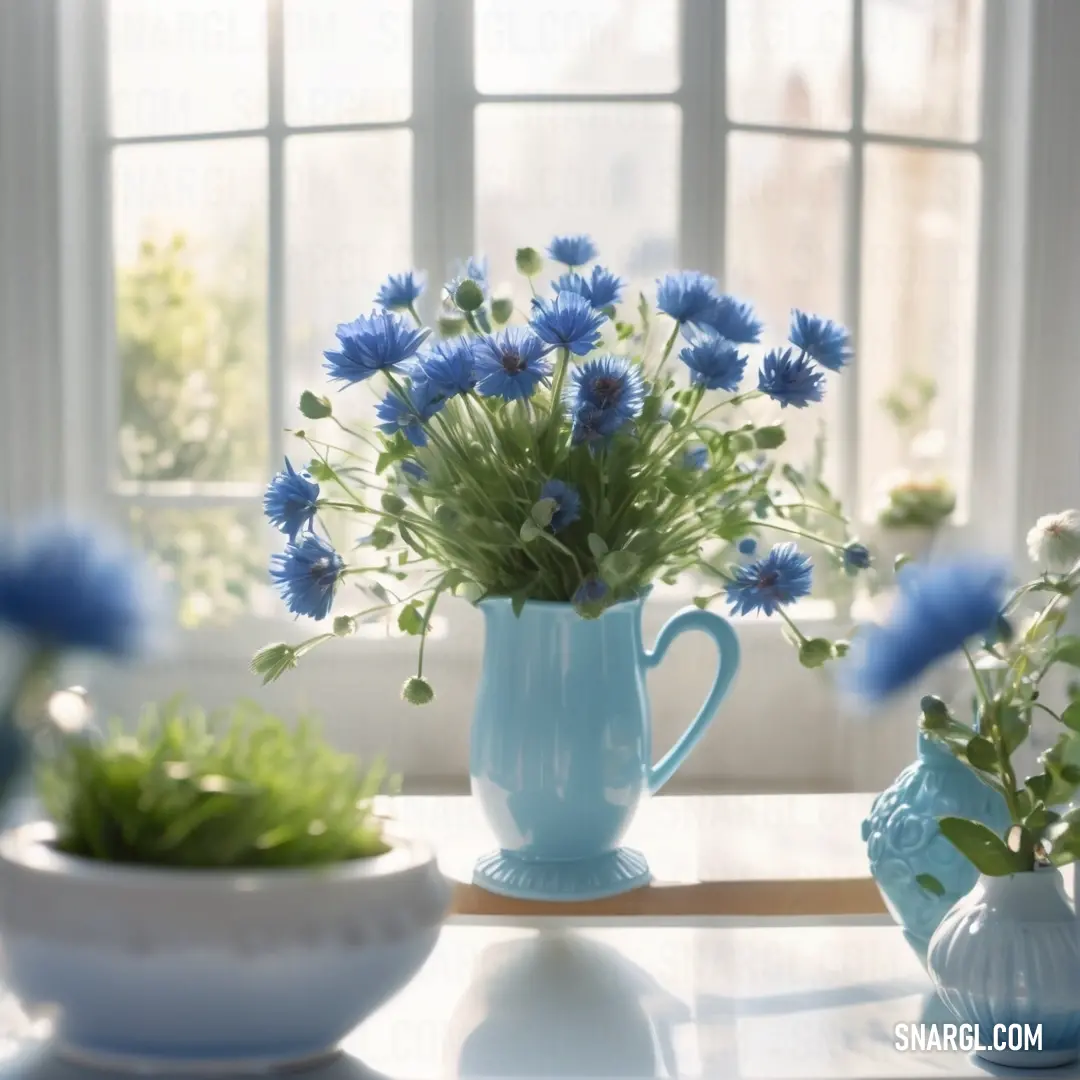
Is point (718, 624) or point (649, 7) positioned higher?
Result: point (649, 7)

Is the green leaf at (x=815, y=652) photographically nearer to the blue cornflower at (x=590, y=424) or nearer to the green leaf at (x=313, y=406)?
the blue cornflower at (x=590, y=424)

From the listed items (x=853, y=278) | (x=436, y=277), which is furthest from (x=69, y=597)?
(x=853, y=278)

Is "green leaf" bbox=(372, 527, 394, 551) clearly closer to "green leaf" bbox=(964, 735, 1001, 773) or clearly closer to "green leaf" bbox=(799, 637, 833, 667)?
"green leaf" bbox=(799, 637, 833, 667)

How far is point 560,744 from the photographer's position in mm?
845

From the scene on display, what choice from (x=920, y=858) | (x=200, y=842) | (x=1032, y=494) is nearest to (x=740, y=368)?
(x=920, y=858)

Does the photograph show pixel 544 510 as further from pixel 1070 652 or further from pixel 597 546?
pixel 1070 652

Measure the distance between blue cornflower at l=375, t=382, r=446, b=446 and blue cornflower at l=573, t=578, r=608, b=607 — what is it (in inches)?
5.0

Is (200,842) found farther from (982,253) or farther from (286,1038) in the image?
(982,253)

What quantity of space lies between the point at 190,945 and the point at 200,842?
0.04m

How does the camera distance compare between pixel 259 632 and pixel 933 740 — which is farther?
pixel 259 632

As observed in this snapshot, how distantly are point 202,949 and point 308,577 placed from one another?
0.39 m

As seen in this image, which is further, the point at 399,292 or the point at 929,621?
the point at 399,292

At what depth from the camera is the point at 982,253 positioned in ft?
7.32

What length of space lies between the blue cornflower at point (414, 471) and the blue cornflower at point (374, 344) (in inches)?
3.3
